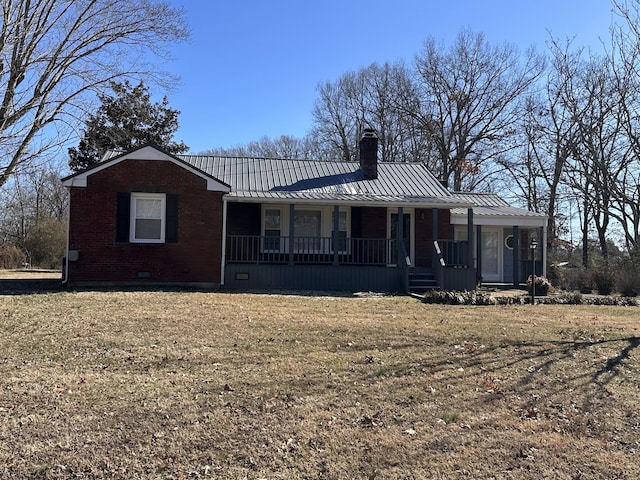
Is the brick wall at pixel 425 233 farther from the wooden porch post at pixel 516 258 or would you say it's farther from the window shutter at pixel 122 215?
the window shutter at pixel 122 215

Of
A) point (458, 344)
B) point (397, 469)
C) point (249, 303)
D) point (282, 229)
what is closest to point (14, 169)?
point (282, 229)

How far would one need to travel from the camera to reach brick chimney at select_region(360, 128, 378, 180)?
Answer: 59.3ft

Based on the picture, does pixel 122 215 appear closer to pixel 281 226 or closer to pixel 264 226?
pixel 264 226

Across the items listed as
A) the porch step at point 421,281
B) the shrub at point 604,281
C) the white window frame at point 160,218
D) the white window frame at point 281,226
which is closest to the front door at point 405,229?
the porch step at point 421,281

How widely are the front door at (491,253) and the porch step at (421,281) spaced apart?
4720 mm

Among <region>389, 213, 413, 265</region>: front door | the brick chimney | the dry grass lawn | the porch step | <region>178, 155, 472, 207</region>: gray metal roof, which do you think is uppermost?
the brick chimney

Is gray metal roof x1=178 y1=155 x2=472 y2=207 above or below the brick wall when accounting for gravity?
above

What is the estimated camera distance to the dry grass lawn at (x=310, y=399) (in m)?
3.63

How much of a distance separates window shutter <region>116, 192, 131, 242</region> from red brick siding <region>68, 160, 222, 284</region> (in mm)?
115

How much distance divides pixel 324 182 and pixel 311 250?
7.74 feet

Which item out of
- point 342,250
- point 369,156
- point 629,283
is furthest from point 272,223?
point 629,283

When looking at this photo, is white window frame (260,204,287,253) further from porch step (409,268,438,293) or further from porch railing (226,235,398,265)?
porch step (409,268,438,293)

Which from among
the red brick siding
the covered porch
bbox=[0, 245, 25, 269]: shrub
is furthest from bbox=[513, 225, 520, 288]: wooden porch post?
bbox=[0, 245, 25, 269]: shrub

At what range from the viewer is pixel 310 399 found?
4.84 metres
